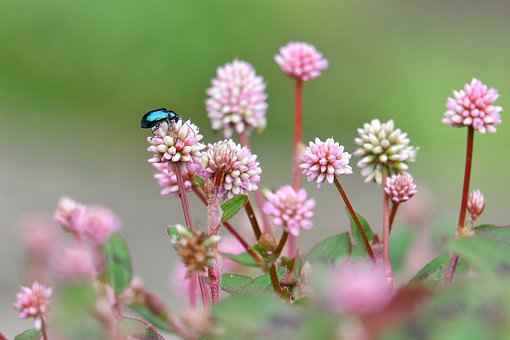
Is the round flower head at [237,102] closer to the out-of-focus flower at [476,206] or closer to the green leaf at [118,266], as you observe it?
the out-of-focus flower at [476,206]

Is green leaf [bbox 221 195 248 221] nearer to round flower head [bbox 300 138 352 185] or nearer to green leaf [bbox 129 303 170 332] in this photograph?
round flower head [bbox 300 138 352 185]

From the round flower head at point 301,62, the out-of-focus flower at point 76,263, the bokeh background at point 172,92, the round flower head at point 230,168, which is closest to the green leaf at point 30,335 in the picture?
the out-of-focus flower at point 76,263

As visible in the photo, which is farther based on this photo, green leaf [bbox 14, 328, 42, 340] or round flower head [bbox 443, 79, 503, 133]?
round flower head [bbox 443, 79, 503, 133]

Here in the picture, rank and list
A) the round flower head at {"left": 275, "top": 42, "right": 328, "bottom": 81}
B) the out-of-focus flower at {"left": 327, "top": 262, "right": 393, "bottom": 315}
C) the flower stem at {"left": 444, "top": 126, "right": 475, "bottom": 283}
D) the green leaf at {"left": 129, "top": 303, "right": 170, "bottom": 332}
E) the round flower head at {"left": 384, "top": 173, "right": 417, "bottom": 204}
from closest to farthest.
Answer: the out-of-focus flower at {"left": 327, "top": 262, "right": 393, "bottom": 315}
the green leaf at {"left": 129, "top": 303, "right": 170, "bottom": 332}
the flower stem at {"left": 444, "top": 126, "right": 475, "bottom": 283}
the round flower head at {"left": 384, "top": 173, "right": 417, "bottom": 204}
the round flower head at {"left": 275, "top": 42, "right": 328, "bottom": 81}

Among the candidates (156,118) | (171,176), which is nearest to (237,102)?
(156,118)

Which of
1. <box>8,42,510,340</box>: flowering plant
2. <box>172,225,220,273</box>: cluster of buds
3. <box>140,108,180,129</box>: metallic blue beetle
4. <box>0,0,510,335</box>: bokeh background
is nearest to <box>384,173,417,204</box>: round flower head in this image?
<box>8,42,510,340</box>: flowering plant

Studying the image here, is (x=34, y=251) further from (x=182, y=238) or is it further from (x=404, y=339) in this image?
(x=404, y=339)

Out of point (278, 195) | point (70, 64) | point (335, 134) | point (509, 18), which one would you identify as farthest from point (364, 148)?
point (509, 18)

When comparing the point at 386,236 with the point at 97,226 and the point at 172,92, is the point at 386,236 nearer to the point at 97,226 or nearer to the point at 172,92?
the point at 97,226

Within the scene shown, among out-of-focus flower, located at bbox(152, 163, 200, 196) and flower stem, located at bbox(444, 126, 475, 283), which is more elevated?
out-of-focus flower, located at bbox(152, 163, 200, 196)
